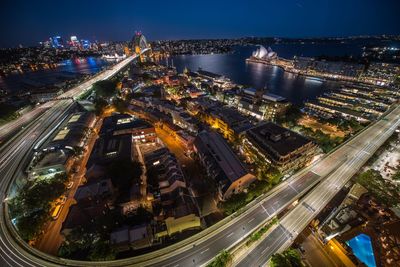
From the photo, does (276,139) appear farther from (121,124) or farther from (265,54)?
(265,54)

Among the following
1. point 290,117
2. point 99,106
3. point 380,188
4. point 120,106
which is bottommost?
point 380,188

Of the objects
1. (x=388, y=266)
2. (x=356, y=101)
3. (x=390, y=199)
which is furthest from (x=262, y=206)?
(x=356, y=101)

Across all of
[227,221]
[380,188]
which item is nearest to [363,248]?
[380,188]

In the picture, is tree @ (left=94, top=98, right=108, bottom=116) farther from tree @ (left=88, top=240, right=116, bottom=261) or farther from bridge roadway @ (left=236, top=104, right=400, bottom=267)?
bridge roadway @ (left=236, top=104, right=400, bottom=267)

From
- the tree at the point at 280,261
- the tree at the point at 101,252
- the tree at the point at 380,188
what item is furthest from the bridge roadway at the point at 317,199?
the tree at the point at 101,252

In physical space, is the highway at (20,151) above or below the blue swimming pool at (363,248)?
above

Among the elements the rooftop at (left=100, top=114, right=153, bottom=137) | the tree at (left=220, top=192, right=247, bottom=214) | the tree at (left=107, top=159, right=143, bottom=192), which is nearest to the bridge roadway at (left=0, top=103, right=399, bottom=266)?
the tree at (left=220, top=192, right=247, bottom=214)

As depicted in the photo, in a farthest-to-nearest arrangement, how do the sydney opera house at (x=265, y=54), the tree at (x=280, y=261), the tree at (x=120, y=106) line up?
the sydney opera house at (x=265, y=54) → the tree at (x=120, y=106) → the tree at (x=280, y=261)

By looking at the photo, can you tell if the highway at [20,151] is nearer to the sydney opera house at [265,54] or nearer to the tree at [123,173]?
the tree at [123,173]
